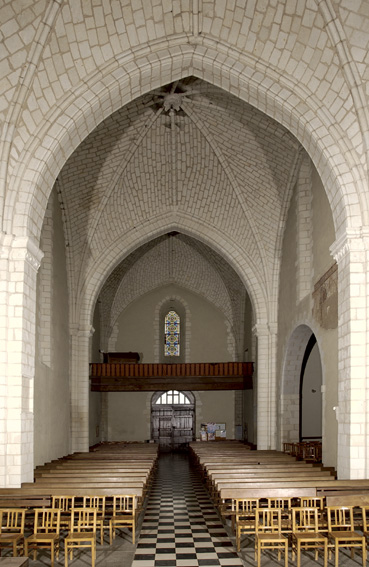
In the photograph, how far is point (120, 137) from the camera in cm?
1609

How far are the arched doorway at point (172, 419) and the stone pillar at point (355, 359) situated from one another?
18.1m

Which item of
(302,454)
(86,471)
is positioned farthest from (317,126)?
(302,454)

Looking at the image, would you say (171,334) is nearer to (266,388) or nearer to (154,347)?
(154,347)

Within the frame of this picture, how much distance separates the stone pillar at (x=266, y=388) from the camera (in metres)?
18.2

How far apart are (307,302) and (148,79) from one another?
246 inches

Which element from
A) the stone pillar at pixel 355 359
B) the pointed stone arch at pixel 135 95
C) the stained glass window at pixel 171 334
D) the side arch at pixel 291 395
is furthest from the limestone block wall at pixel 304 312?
the stained glass window at pixel 171 334

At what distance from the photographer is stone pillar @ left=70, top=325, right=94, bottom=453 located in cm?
1811

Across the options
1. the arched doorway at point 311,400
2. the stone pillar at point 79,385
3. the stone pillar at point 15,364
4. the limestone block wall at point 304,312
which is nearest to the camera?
the stone pillar at point 15,364

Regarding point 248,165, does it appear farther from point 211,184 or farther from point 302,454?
point 302,454

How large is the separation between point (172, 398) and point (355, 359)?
1930 cm

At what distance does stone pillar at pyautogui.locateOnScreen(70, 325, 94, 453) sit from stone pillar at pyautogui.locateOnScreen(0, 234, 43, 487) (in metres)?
7.82

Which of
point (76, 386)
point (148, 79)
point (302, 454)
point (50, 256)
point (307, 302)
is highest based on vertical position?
point (148, 79)

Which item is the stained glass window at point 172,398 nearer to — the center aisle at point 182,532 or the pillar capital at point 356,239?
the center aisle at point 182,532

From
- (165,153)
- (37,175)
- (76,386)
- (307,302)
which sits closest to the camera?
(37,175)
